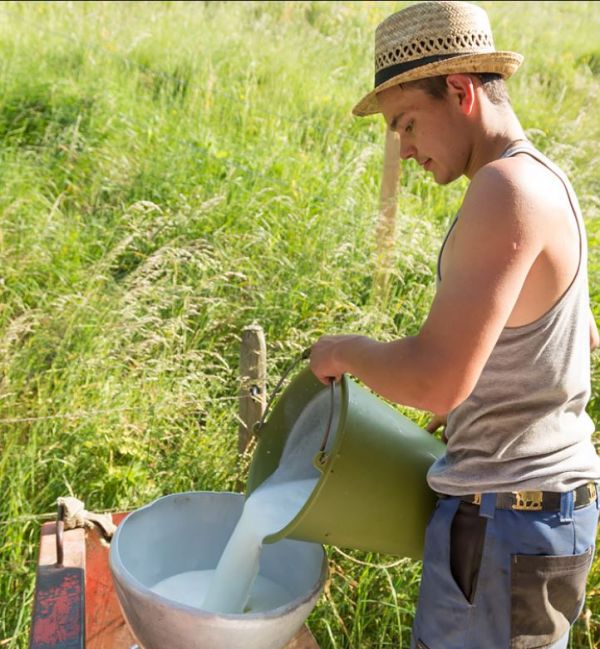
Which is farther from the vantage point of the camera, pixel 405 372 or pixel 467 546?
pixel 467 546

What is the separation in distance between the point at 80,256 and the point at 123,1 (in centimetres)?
490

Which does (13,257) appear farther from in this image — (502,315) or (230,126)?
(502,315)

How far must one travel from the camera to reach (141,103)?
5285 mm

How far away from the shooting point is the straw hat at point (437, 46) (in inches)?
63.9

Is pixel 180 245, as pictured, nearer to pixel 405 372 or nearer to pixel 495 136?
pixel 495 136

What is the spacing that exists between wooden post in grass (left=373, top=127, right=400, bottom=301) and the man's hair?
6.30 feet

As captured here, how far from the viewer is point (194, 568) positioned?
87.2 inches

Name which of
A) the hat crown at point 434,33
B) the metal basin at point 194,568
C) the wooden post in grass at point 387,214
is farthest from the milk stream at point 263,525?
the wooden post in grass at point 387,214

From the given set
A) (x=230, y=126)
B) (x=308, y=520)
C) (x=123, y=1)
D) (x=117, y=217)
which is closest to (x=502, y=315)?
(x=308, y=520)

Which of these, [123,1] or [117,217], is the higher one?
[123,1]

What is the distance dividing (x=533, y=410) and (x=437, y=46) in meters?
0.70

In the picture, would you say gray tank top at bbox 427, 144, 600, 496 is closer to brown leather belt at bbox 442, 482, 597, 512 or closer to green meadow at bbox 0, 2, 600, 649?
brown leather belt at bbox 442, 482, 597, 512

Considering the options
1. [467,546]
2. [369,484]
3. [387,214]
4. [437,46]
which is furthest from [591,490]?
[387,214]

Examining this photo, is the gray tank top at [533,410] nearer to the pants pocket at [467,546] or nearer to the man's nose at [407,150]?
the pants pocket at [467,546]
